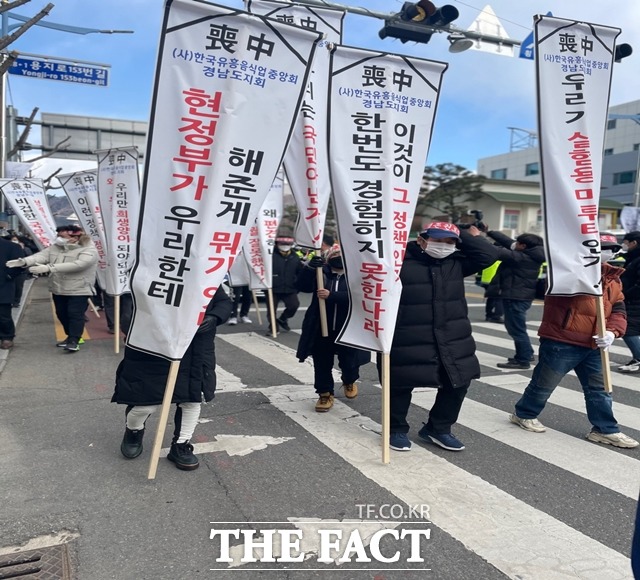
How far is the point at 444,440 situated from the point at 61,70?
14.3 metres

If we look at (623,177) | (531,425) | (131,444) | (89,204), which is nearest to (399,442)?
(531,425)

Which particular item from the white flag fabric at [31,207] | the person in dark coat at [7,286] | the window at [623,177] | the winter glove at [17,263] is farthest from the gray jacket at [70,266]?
the window at [623,177]

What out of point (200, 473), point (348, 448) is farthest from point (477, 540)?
point (200, 473)

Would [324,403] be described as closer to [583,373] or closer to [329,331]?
[329,331]

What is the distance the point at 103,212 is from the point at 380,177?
5231mm

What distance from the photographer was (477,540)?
320 cm

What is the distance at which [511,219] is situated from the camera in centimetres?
4297

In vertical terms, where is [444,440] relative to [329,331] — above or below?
below

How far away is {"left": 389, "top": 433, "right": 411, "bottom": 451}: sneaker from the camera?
14.9 feet

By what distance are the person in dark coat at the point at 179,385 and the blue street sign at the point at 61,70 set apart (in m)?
12.6

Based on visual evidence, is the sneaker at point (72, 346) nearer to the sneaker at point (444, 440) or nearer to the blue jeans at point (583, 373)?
the sneaker at point (444, 440)

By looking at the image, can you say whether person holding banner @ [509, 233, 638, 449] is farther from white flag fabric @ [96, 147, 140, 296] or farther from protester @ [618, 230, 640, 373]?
white flag fabric @ [96, 147, 140, 296]

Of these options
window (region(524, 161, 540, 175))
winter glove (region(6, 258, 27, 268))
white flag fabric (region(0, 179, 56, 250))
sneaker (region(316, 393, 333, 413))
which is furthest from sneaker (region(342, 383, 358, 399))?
window (region(524, 161, 540, 175))

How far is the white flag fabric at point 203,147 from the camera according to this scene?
3.54 metres
